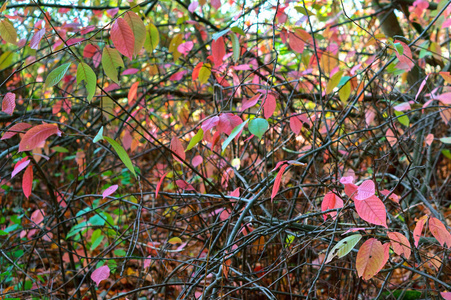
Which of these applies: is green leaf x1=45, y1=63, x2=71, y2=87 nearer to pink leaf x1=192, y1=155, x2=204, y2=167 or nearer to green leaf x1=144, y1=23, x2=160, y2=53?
green leaf x1=144, y1=23, x2=160, y2=53

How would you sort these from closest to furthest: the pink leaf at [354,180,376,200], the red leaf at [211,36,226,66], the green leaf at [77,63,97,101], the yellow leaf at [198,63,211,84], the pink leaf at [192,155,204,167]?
1. the pink leaf at [354,180,376,200]
2. the green leaf at [77,63,97,101]
3. the red leaf at [211,36,226,66]
4. the yellow leaf at [198,63,211,84]
5. the pink leaf at [192,155,204,167]

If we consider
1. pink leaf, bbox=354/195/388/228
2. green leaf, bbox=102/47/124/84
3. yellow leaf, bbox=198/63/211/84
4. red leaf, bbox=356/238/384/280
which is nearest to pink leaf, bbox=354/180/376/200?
pink leaf, bbox=354/195/388/228

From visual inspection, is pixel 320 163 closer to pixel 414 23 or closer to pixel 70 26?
pixel 414 23

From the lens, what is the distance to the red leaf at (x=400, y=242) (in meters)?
0.91

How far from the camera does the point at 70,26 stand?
1909mm

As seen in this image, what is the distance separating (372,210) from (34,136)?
2.97 feet

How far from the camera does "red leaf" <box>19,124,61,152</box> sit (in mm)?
978

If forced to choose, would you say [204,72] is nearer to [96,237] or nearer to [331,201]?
[331,201]

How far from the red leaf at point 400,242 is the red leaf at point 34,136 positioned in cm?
93

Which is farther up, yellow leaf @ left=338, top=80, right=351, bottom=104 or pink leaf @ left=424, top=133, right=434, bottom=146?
yellow leaf @ left=338, top=80, right=351, bottom=104

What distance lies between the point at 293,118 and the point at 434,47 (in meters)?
1.19

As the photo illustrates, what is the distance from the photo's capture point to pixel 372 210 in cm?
83

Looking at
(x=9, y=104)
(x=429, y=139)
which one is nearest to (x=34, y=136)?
(x=9, y=104)

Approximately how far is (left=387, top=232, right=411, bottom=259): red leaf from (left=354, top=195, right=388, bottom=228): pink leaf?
10 cm
